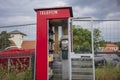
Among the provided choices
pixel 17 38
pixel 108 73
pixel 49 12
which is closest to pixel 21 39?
pixel 49 12

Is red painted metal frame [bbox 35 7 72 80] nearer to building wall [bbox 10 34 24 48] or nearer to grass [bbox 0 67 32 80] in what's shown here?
grass [bbox 0 67 32 80]

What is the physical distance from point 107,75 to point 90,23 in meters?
1.73

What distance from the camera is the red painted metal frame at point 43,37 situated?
7.48 m

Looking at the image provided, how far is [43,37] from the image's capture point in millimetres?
7535

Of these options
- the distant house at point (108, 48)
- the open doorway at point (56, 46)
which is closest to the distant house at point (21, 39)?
the open doorway at point (56, 46)

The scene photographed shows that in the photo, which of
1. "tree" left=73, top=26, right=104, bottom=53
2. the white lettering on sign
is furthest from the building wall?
"tree" left=73, top=26, right=104, bottom=53

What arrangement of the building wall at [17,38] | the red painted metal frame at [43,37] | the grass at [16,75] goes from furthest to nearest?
1. the building wall at [17,38]
2. the grass at [16,75]
3. the red painted metal frame at [43,37]

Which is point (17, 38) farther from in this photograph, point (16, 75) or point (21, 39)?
point (16, 75)

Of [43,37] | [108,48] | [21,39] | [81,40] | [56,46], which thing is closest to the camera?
[43,37]

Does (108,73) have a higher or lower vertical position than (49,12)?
lower

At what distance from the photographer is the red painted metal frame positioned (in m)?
7.48

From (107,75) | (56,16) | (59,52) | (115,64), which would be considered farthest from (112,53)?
(56,16)

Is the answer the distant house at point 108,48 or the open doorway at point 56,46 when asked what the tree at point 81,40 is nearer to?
the open doorway at point 56,46

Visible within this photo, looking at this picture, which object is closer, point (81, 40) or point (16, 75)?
point (81, 40)
